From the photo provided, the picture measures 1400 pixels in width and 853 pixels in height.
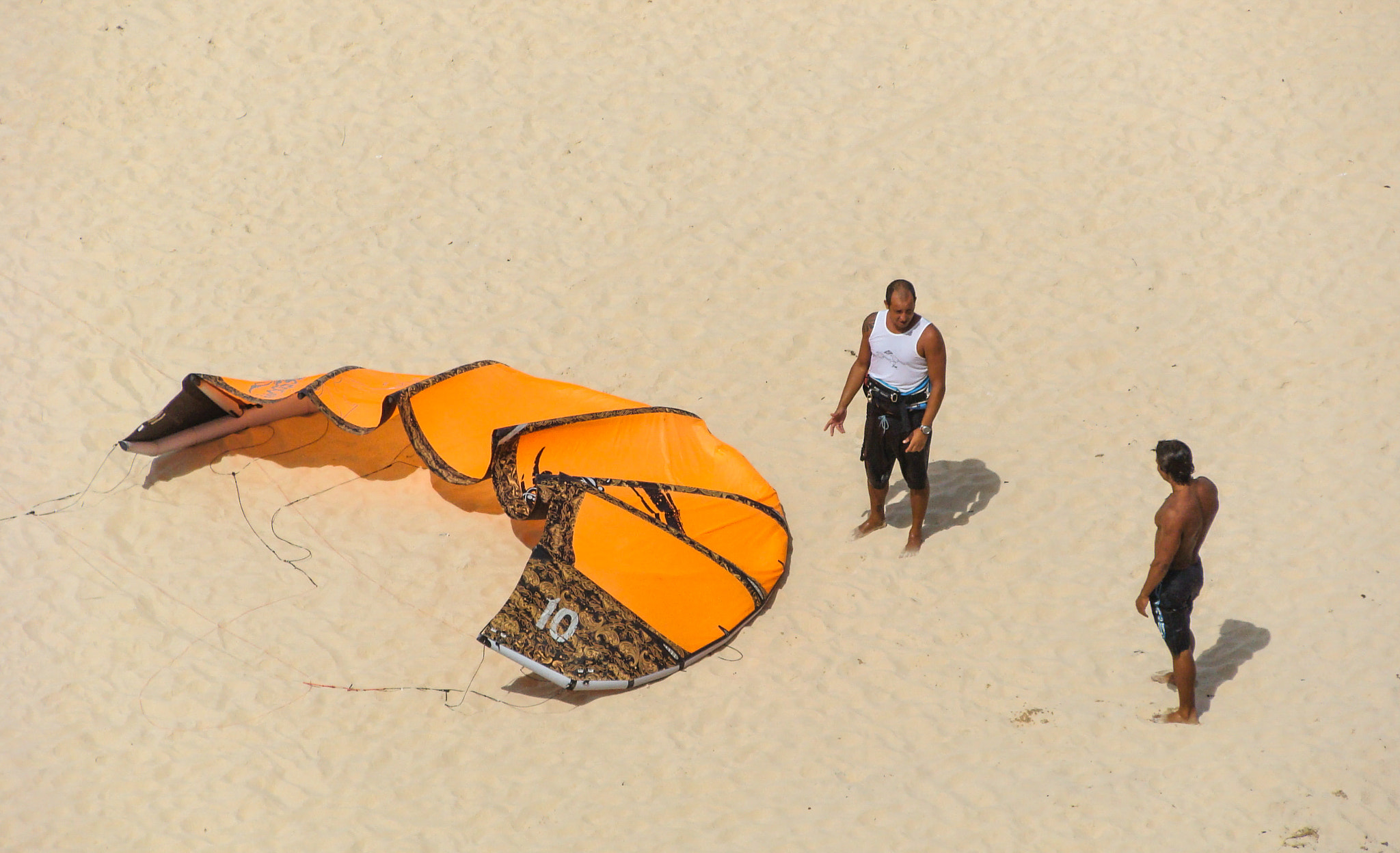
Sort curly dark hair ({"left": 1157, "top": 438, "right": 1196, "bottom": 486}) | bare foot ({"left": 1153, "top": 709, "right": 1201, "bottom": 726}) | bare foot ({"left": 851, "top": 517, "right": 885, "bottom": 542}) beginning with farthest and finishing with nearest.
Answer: bare foot ({"left": 851, "top": 517, "right": 885, "bottom": 542}), bare foot ({"left": 1153, "top": 709, "right": 1201, "bottom": 726}), curly dark hair ({"left": 1157, "top": 438, "right": 1196, "bottom": 486})

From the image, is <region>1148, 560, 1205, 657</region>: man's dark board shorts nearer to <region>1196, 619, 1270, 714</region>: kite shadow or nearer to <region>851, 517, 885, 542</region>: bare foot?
<region>1196, 619, 1270, 714</region>: kite shadow

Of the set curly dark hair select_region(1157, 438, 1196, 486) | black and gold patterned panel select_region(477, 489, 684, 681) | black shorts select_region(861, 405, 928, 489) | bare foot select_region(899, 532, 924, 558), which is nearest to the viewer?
curly dark hair select_region(1157, 438, 1196, 486)

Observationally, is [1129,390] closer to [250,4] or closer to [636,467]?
[636,467]

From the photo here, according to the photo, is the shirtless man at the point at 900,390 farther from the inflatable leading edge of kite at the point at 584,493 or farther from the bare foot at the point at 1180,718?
the bare foot at the point at 1180,718

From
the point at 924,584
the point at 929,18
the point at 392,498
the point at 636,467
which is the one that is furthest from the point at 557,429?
the point at 929,18

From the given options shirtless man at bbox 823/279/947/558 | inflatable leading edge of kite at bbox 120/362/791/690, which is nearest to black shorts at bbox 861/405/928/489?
shirtless man at bbox 823/279/947/558

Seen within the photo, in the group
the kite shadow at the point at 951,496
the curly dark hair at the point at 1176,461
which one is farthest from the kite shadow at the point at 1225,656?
the kite shadow at the point at 951,496

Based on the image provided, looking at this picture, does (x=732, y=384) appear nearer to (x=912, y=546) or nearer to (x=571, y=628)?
(x=912, y=546)
